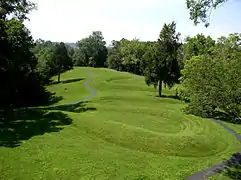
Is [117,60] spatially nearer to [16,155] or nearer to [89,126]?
[89,126]

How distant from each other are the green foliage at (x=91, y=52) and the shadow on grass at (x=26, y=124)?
387 feet

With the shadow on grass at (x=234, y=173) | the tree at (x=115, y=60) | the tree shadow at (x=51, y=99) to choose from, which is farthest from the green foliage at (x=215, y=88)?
the tree at (x=115, y=60)


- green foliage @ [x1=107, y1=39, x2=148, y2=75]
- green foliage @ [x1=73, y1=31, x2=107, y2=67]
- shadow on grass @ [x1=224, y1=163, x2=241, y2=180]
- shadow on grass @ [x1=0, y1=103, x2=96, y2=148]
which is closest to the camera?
shadow on grass @ [x1=224, y1=163, x2=241, y2=180]

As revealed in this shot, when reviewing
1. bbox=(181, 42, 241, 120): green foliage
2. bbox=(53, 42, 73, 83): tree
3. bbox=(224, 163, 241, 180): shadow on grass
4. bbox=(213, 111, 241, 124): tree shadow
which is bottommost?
bbox=(224, 163, 241, 180): shadow on grass

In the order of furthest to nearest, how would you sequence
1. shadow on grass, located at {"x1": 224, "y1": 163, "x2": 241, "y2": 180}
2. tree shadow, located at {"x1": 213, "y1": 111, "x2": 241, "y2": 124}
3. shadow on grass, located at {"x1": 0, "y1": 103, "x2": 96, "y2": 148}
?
1. tree shadow, located at {"x1": 213, "y1": 111, "x2": 241, "y2": 124}
2. shadow on grass, located at {"x1": 0, "y1": 103, "x2": 96, "y2": 148}
3. shadow on grass, located at {"x1": 224, "y1": 163, "x2": 241, "y2": 180}

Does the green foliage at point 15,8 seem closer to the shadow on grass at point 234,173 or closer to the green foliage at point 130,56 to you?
the shadow on grass at point 234,173

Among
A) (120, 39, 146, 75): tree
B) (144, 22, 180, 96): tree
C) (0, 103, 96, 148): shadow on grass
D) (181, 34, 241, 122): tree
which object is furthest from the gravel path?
(120, 39, 146, 75): tree

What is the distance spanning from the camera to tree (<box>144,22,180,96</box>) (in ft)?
174

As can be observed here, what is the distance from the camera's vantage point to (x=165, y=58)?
53.6 meters

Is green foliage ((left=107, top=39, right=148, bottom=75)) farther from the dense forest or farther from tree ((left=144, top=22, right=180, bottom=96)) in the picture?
tree ((left=144, top=22, right=180, bottom=96))

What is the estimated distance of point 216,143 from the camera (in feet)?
95.2

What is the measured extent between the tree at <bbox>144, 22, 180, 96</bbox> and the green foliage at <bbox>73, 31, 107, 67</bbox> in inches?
3848

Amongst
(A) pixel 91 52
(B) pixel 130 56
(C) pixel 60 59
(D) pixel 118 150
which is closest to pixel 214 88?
(D) pixel 118 150

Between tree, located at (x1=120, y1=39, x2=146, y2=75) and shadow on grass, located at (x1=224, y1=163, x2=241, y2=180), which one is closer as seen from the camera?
shadow on grass, located at (x1=224, y1=163, x2=241, y2=180)
